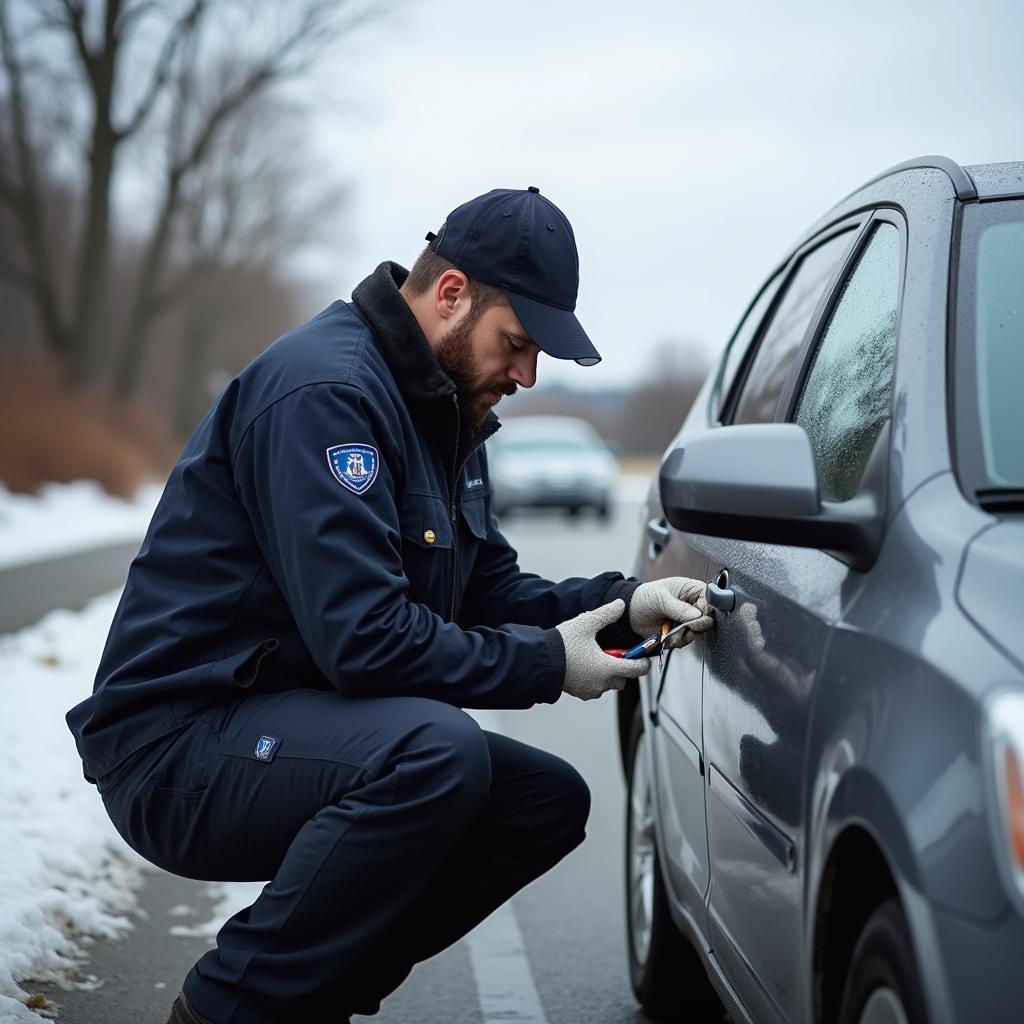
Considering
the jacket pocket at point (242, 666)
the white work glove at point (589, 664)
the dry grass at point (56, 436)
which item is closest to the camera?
the jacket pocket at point (242, 666)

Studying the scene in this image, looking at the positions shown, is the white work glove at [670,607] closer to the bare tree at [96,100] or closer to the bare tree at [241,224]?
the bare tree at [96,100]

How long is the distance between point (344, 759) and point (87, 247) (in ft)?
88.3

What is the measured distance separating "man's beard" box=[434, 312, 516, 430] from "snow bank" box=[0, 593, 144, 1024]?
1.59m

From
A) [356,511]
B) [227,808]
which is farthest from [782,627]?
[227,808]

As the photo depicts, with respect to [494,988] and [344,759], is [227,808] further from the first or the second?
[494,988]

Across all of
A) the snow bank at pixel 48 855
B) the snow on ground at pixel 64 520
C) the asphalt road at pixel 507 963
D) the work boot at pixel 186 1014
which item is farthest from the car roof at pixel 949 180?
the snow on ground at pixel 64 520

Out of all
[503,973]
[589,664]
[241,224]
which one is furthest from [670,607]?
[241,224]

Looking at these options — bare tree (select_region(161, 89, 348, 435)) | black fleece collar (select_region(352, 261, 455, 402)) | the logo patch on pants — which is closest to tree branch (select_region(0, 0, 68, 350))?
bare tree (select_region(161, 89, 348, 435))

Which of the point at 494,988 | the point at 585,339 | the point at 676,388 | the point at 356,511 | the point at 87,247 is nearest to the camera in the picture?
the point at 356,511

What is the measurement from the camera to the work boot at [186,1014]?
2799mm

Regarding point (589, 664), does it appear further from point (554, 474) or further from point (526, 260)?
point (554, 474)

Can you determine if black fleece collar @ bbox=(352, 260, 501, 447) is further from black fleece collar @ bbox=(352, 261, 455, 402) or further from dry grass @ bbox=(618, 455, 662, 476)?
dry grass @ bbox=(618, 455, 662, 476)

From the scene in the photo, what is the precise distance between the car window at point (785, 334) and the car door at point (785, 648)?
3.7 inches

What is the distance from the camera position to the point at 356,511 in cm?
278
